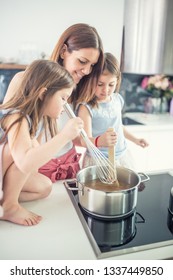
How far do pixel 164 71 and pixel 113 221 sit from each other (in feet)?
2.60

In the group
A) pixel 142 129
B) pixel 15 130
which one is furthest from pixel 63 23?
pixel 142 129

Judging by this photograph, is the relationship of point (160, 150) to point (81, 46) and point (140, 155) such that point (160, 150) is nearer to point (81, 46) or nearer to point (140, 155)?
point (140, 155)

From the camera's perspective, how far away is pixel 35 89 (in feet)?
1.67

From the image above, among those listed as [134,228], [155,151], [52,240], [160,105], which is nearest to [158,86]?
[160,105]

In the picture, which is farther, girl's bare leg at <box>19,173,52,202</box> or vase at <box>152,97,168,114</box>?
vase at <box>152,97,168,114</box>

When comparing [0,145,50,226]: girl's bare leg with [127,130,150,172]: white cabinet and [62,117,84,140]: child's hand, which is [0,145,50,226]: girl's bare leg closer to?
[62,117,84,140]: child's hand

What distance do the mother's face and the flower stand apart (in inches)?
24.9

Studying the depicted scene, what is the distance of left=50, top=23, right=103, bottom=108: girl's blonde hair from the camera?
615 mm

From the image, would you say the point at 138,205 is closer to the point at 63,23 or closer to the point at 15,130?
the point at 15,130

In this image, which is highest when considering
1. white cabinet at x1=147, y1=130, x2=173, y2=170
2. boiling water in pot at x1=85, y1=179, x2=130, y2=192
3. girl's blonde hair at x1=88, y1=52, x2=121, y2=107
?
girl's blonde hair at x1=88, y1=52, x2=121, y2=107

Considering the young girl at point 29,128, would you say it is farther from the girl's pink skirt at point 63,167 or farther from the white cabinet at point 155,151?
the white cabinet at point 155,151

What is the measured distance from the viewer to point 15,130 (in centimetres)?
49

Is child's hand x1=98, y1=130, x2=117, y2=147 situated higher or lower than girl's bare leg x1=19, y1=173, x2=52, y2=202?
higher

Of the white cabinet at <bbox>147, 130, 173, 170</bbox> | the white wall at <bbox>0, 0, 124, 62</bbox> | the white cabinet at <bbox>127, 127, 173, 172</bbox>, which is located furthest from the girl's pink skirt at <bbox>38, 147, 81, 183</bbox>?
the white cabinet at <bbox>147, 130, 173, 170</bbox>
